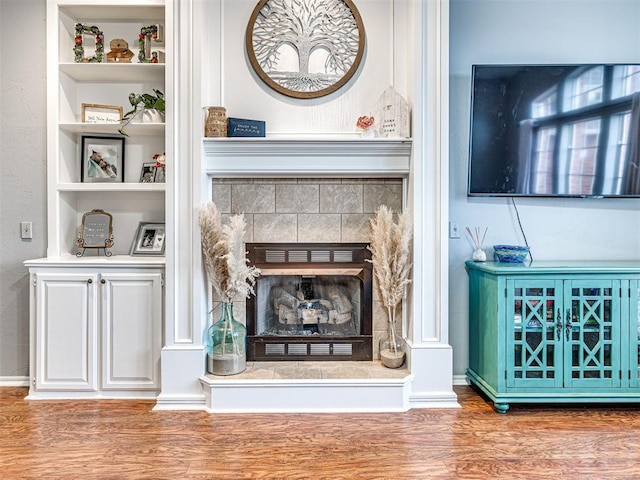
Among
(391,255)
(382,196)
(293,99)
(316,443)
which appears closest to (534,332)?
(391,255)

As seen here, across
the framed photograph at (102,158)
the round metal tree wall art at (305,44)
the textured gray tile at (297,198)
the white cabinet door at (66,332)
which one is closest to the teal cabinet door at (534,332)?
the textured gray tile at (297,198)

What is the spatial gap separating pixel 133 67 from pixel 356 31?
145 cm

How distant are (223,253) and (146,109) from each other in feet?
3.69

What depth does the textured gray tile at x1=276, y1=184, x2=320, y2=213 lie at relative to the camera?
2.85 meters

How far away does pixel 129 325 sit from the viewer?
8.68ft

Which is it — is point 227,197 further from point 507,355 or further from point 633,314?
point 633,314

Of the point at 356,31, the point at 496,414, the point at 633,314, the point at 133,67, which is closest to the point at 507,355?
the point at 496,414

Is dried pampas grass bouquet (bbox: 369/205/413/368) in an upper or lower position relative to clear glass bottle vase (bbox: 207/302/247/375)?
upper

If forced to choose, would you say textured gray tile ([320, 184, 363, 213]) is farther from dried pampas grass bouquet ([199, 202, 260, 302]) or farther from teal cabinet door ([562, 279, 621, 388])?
teal cabinet door ([562, 279, 621, 388])

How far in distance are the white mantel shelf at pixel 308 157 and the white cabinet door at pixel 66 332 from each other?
3.54 feet

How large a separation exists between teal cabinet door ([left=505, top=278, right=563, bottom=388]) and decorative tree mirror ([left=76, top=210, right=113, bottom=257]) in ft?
8.35

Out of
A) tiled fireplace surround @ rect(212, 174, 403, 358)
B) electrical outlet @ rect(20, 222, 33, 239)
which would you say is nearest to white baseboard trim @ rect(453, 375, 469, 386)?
tiled fireplace surround @ rect(212, 174, 403, 358)

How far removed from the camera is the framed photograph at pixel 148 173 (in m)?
2.91

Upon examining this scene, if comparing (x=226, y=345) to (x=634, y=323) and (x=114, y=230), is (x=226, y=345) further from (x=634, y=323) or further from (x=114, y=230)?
(x=634, y=323)
